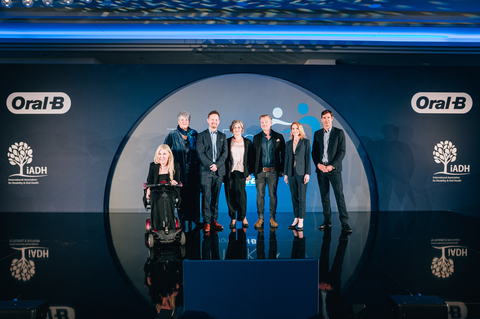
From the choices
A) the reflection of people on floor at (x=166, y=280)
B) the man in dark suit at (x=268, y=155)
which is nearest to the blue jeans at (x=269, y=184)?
the man in dark suit at (x=268, y=155)

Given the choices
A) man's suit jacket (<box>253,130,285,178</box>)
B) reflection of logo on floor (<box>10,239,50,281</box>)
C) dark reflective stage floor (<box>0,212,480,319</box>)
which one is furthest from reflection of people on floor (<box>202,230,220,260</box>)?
reflection of logo on floor (<box>10,239,50,281</box>)

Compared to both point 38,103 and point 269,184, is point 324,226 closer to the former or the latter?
point 269,184

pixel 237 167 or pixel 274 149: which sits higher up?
pixel 274 149

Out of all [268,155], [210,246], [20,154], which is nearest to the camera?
[210,246]

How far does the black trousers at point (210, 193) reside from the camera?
429 cm

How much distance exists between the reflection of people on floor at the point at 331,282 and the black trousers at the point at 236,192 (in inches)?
47.6

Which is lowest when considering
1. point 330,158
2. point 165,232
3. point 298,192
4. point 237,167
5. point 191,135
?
point 165,232

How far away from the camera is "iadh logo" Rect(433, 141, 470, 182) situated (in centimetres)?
572

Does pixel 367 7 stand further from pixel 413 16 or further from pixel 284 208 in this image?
pixel 284 208

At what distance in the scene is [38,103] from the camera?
5570mm

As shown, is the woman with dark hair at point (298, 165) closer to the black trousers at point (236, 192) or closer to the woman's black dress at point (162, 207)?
the black trousers at point (236, 192)

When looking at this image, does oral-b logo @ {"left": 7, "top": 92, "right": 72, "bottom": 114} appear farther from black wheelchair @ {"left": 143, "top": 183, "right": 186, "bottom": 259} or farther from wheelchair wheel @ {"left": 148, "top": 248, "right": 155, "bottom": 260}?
wheelchair wheel @ {"left": 148, "top": 248, "right": 155, "bottom": 260}

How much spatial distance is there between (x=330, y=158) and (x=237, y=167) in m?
1.32

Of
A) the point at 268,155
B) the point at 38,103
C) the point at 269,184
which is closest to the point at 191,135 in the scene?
the point at 268,155
